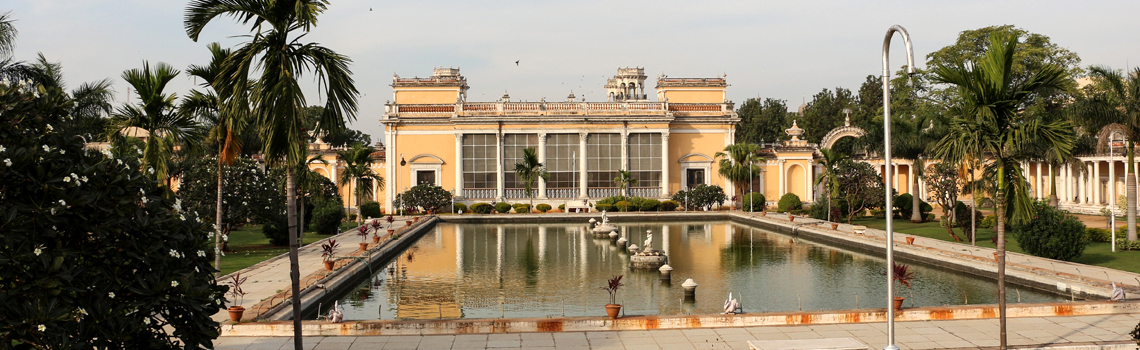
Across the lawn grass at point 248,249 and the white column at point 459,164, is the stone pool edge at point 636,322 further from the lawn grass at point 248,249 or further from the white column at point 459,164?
the white column at point 459,164

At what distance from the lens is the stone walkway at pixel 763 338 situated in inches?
459

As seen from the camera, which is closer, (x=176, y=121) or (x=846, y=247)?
(x=176, y=121)

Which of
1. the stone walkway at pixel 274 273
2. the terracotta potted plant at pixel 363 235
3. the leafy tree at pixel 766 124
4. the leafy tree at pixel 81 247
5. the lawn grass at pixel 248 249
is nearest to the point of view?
the leafy tree at pixel 81 247

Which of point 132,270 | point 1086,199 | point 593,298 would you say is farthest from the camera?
point 1086,199

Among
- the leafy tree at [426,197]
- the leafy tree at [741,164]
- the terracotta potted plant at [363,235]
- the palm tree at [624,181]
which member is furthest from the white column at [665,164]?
the terracotta potted plant at [363,235]

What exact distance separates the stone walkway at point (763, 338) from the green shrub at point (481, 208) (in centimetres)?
3241

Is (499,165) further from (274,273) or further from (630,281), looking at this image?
(274,273)

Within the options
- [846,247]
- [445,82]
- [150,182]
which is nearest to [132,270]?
[150,182]

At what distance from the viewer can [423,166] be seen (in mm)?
48031

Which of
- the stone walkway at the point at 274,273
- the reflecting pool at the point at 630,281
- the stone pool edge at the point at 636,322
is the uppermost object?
the stone walkway at the point at 274,273

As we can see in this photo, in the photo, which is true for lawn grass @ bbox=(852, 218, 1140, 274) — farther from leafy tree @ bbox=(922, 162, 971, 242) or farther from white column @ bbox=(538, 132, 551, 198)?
white column @ bbox=(538, 132, 551, 198)

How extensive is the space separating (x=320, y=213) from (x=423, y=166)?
16.0m

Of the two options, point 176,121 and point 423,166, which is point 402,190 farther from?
point 176,121

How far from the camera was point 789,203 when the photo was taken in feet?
146
